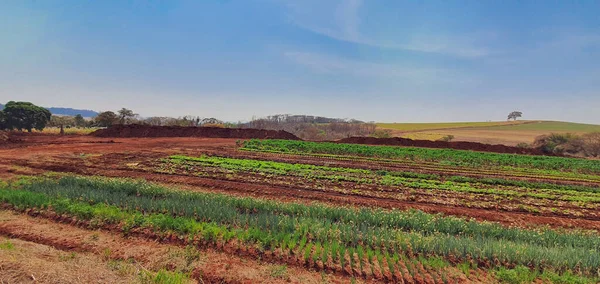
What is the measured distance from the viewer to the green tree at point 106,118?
2267 inches

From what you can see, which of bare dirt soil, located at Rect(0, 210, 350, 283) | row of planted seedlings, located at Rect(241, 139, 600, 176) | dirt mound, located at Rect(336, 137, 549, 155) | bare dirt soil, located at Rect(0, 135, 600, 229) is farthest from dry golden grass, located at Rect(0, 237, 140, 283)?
dirt mound, located at Rect(336, 137, 549, 155)

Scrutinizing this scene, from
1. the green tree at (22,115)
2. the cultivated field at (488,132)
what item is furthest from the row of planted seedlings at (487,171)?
the green tree at (22,115)

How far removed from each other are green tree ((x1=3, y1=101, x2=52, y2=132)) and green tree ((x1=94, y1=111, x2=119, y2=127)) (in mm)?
10613

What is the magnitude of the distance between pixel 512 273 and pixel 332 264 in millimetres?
3335

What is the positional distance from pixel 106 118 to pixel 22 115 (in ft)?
46.8

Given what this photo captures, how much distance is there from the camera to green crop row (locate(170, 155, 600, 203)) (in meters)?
14.3

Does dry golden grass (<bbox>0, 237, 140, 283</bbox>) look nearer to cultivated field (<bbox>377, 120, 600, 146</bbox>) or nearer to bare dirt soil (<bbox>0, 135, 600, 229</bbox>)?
bare dirt soil (<bbox>0, 135, 600, 229</bbox>)

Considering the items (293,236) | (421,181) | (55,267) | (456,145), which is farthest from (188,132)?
(55,267)

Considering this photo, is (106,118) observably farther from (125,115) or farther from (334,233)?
(334,233)

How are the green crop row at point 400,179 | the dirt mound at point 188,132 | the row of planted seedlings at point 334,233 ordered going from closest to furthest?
the row of planted seedlings at point 334,233
the green crop row at point 400,179
the dirt mound at point 188,132

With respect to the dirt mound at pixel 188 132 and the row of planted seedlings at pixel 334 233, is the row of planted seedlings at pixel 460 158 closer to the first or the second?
the dirt mound at pixel 188 132

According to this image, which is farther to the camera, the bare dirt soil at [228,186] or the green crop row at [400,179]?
the green crop row at [400,179]

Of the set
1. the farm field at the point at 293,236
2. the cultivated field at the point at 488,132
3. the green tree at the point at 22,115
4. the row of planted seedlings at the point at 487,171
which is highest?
the green tree at the point at 22,115

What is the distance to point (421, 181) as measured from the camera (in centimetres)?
1631
